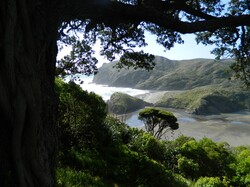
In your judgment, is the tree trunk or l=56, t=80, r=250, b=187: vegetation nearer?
the tree trunk

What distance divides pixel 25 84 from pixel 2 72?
26 cm

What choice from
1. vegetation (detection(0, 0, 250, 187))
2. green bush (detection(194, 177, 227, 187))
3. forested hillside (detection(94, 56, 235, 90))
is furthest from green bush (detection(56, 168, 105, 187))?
forested hillside (detection(94, 56, 235, 90))

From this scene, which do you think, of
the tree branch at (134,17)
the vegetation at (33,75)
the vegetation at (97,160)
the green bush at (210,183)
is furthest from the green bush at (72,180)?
the green bush at (210,183)

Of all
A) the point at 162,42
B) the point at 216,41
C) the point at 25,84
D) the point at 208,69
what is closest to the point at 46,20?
the point at 25,84

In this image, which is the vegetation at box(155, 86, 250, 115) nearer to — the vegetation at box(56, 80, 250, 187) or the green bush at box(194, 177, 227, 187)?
the green bush at box(194, 177, 227, 187)

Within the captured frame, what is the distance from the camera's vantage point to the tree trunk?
10.6 feet

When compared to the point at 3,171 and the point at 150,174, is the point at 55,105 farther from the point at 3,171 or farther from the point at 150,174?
the point at 150,174

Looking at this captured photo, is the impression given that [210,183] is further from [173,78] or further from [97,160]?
[173,78]

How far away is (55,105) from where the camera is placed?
3.98m

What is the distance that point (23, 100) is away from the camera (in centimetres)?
333

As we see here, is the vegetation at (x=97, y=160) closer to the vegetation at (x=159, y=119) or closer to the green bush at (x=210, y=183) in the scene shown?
the green bush at (x=210, y=183)

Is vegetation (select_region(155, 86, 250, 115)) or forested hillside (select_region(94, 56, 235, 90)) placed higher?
forested hillside (select_region(94, 56, 235, 90))

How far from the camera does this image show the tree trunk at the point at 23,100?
322cm

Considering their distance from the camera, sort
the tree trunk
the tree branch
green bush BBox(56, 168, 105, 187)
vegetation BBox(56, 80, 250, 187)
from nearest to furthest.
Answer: the tree trunk → the tree branch → green bush BBox(56, 168, 105, 187) → vegetation BBox(56, 80, 250, 187)
